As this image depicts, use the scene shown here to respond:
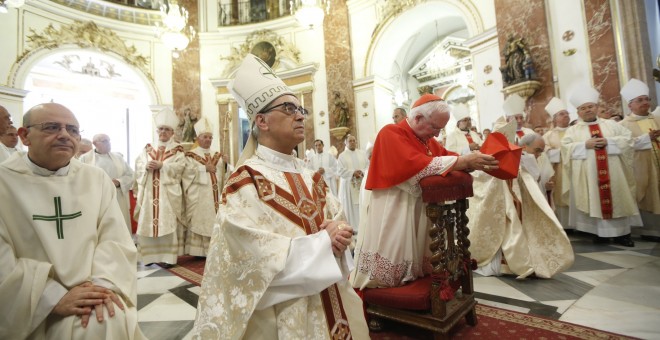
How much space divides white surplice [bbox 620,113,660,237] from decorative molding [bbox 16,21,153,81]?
13303mm

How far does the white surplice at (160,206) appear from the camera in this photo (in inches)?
176

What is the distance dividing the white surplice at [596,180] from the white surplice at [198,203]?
205 inches

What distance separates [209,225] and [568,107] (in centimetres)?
684

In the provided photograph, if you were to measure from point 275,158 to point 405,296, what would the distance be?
1.18 meters

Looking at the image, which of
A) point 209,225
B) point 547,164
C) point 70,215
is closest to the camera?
point 70,215

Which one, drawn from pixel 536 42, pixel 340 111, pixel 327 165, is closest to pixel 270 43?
pixel 340 111

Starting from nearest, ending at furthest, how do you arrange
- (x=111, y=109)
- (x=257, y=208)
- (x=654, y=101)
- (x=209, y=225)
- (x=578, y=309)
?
(x=257, y=208), (x=578, y=309), (x=209, y=225), (x=654, y=101), (x=111, y=109)

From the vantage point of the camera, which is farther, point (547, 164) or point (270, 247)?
point (547, 164)

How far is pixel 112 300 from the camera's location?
146cm

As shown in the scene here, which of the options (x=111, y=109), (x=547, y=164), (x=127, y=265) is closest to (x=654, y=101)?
(x=547, y=164)

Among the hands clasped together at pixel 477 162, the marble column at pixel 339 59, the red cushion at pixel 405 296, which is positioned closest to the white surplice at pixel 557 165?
the hands clasped together at pixel 477 162

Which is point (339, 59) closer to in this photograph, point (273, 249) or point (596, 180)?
point (596, 180)

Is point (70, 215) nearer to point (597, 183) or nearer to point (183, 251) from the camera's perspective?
point (183, 251)

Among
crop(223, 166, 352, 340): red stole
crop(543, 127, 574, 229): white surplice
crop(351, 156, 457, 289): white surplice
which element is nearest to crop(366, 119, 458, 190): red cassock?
crop(351, 156, 457, 289): white surplice
